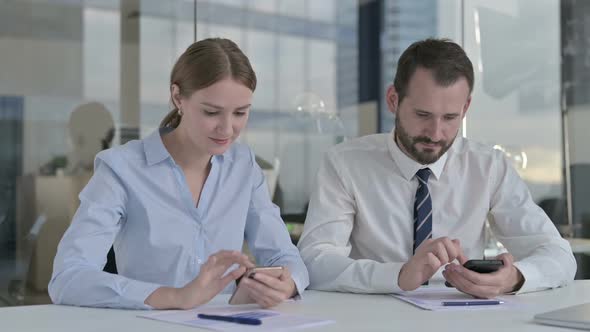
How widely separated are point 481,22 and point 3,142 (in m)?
3.38

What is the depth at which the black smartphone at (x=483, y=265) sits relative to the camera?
→ 6.91 ft

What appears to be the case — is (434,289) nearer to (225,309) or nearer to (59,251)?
(225,309)


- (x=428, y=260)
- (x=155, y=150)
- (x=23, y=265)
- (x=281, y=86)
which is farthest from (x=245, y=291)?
(x=281, y=86)

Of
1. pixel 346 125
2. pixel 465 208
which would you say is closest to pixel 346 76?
pixel 346 125

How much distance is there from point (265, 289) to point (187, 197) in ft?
1.70

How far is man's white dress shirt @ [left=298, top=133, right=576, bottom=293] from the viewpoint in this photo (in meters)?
2.60

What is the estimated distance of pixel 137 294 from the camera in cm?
187

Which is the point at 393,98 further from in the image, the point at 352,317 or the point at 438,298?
the point at 352,317

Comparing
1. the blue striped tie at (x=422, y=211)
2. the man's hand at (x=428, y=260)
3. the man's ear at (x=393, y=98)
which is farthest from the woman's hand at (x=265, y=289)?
the man's ear at (x=393, y=98)

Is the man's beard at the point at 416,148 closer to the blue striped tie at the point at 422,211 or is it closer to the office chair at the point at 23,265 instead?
the blue striped tie at the point at 422,211

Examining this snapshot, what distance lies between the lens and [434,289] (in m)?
2.25

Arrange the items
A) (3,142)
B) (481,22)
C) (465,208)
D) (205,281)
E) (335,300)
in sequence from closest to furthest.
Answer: (205,281)
(335,300)
(465,208)
(3,142)
(481,22)

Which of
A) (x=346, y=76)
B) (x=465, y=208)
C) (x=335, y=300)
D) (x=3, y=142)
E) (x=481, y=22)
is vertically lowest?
(x=335, y=300)

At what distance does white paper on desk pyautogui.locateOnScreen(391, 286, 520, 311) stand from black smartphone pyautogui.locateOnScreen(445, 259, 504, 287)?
46 mm
